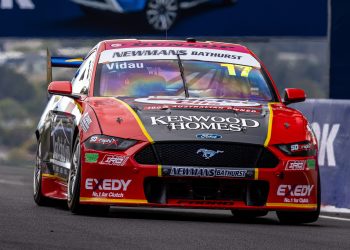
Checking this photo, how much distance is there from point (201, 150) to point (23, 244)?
2618 millimetres

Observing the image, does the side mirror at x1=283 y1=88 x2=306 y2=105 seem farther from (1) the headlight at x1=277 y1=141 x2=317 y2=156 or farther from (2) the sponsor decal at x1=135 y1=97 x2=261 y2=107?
(1) the headlight at x1=277 y1=141 x2=317 y2=156

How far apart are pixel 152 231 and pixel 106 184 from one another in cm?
122

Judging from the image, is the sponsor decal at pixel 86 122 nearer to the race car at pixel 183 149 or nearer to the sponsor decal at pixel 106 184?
the race car at pixel 183 149

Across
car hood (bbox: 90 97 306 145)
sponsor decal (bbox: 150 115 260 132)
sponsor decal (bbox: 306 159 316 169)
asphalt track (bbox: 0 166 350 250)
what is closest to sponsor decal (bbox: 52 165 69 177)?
asphalt track (bbox: 0 166 350 250)

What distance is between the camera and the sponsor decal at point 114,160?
459 inches

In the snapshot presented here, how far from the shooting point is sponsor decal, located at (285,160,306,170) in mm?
11882

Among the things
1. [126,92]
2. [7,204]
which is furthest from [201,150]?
[7,204]

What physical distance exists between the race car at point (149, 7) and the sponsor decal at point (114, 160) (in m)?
17.3

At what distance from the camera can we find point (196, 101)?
12.6 meters

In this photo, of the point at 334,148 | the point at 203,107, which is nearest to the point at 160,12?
the point at 334,148

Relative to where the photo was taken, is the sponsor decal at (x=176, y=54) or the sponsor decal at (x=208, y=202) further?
the sponsor decal at (x=176, y=54)

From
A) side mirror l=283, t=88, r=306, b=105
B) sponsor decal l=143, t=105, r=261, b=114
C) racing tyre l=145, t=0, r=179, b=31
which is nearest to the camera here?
sponsor decal l=143, t=105, r=261, b=114

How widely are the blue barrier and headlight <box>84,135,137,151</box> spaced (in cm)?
454

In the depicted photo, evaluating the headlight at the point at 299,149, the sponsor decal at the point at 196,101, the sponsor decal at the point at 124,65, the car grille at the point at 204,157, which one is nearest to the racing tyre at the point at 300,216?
the headlight at the point at 299,149
